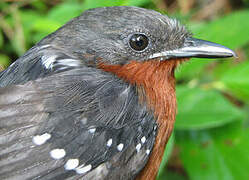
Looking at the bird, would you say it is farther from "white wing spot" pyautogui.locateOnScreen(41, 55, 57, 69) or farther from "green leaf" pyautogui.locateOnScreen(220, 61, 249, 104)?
"green leaf" pyautogui.locateOnScreen(220, 61, 249, 104)

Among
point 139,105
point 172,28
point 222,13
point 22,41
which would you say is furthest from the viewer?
point 222,13

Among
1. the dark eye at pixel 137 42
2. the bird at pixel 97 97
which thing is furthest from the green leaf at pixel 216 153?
the dark eye at pixel 137 42

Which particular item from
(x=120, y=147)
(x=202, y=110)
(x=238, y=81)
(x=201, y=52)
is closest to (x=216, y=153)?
(x=202, y=110)

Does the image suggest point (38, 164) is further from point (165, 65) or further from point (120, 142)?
point (165, 65)

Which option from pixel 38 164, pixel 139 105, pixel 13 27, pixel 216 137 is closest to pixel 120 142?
pixel 139 105

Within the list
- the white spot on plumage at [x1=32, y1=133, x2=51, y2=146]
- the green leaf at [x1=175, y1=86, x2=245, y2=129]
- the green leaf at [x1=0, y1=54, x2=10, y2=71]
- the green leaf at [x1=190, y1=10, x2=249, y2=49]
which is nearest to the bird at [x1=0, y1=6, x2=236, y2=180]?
the white spot on plumage at [x1=32, y1=133, x2=51, y2=146]

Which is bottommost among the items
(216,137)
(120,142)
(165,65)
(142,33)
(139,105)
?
(216,137)

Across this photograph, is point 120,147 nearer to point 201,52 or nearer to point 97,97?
point 97,97
